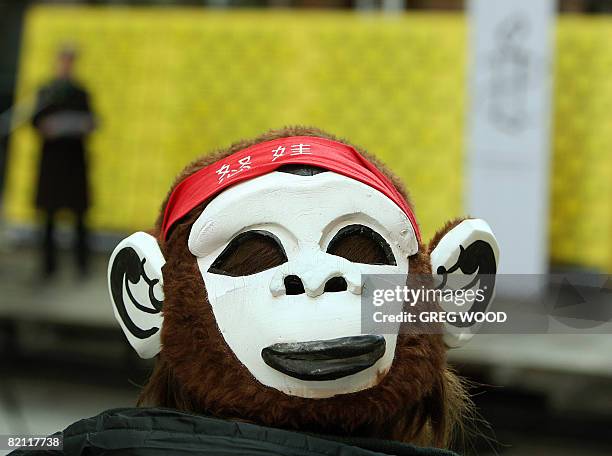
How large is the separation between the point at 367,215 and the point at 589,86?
4.50 meters

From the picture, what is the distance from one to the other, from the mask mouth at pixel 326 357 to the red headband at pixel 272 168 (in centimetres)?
27

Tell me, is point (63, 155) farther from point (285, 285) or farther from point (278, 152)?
point (285, 285)

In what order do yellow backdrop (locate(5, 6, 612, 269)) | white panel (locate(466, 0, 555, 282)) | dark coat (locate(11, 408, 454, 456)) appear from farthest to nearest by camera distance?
yellow backdrop (locate(5, 6, 612, 269)) → white panel (locate(466, 0, 555, 282)) → dark coat (locate(11, 408, 454, 456))

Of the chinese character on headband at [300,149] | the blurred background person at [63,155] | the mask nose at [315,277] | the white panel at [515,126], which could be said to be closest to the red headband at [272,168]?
the chinese character on headband at [300,149]

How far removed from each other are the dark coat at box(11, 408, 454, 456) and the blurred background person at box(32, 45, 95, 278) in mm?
4475

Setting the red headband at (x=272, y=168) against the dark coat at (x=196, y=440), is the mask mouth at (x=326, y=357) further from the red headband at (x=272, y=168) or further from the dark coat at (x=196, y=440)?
the red headband at (x=272, y=168)

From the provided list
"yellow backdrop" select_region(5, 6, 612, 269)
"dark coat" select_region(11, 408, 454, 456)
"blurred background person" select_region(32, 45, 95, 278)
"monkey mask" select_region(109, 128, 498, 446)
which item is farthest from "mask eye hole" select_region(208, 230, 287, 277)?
"blurred background person" select_region(32, 45, 95, 278)

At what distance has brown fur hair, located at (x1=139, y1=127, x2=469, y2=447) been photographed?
151cm

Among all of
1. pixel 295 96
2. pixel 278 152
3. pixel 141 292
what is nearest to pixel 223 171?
pixel 278 152

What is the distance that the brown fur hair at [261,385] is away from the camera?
151cm

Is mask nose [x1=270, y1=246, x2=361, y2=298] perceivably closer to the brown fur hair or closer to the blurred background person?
the brown fur hair

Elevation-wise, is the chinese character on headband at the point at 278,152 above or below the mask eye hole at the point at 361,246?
above

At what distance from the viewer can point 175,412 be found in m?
1.47

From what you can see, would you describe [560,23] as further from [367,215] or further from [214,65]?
[367,215]
